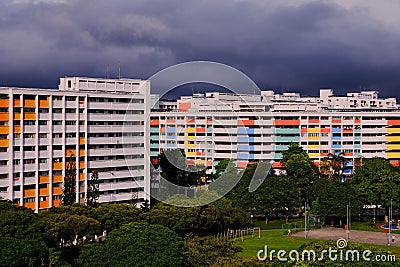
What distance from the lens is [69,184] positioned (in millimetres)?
43125

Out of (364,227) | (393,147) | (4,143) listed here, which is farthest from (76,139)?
(393,147)

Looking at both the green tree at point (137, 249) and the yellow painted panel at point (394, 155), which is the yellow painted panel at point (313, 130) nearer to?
the yellow painted panel at point (394, 155)

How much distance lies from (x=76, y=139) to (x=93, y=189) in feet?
13.8

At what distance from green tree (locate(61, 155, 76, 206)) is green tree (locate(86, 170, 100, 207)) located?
1103mm

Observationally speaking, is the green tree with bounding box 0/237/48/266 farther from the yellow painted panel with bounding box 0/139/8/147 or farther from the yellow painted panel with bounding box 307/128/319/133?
the yellow painted panel with bounding box 307/128/319/133

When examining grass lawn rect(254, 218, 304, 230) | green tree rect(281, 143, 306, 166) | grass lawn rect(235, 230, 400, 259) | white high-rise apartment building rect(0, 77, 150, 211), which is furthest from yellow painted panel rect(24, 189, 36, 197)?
green tree rect(281, 143, 306, 166)

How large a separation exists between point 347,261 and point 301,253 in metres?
1.91

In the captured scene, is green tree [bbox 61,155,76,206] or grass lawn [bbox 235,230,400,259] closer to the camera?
grass lawn [bbox 235,230,400,259]

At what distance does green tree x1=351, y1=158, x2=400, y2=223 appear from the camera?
48312 millimetres

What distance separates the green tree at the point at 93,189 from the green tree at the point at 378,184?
1940cm

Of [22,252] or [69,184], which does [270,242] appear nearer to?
[69,184]

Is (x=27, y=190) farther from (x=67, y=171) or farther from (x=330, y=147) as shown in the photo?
(x=330, y=147)

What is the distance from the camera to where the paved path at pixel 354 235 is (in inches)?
1623

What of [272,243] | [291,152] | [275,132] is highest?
[275,132]
